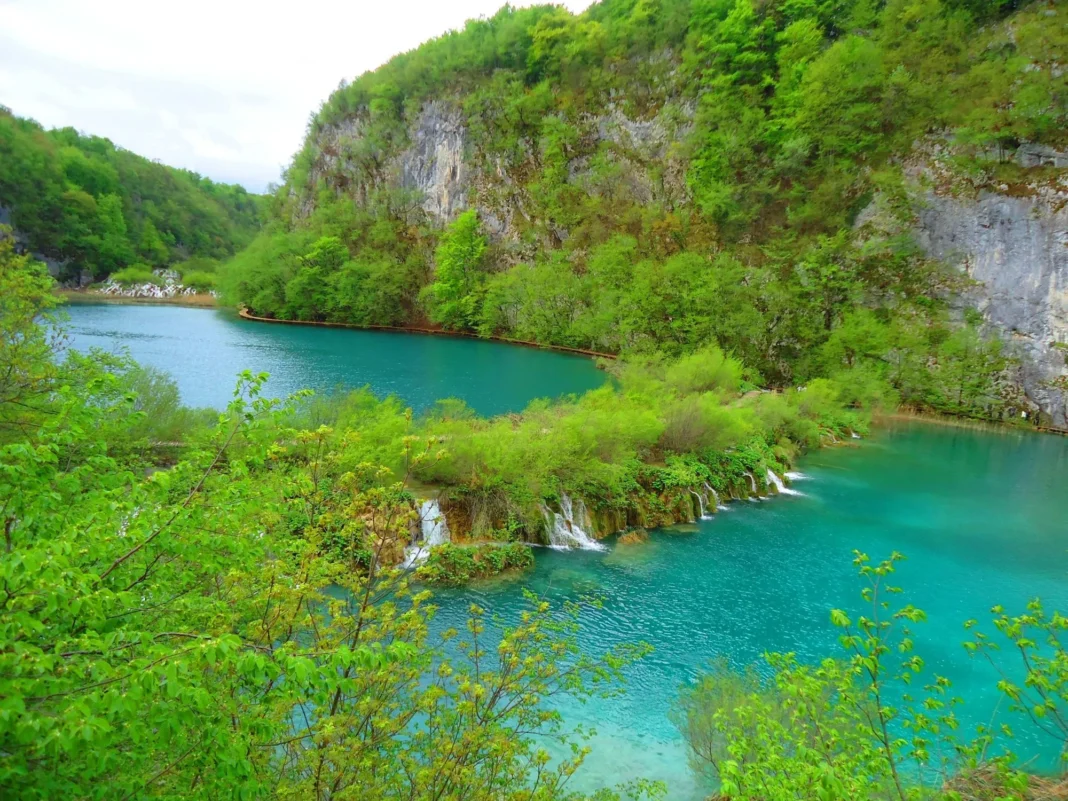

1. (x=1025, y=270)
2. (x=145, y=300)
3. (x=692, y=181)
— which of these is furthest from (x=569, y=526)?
(x=145, y=300)

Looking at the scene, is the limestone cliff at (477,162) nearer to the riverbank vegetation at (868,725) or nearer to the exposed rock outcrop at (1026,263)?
the exposed rock outcrop at (1026,263)

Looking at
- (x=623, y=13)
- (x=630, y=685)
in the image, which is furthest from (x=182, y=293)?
(x=630, y=685)

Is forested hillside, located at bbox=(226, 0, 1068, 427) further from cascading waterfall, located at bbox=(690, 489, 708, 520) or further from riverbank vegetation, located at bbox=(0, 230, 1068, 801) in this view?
riverbank vegetation, located at bbox=(0, 230, 1068, 801)

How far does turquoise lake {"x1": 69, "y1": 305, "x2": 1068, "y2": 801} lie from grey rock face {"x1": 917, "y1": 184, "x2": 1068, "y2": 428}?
499cm

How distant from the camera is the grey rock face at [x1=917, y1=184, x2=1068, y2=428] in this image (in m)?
35.3

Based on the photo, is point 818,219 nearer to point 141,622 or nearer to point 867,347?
point 867,347

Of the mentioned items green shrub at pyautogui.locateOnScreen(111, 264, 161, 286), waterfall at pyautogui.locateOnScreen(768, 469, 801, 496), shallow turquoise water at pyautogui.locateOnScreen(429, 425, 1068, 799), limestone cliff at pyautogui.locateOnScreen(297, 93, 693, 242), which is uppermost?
limestone cliff at pyautogui.locateOnScreen(297, 93, 693, 242)

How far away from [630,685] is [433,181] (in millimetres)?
65451

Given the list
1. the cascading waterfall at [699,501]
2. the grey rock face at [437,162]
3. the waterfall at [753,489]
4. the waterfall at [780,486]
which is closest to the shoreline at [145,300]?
the grey rock face at [437,162]

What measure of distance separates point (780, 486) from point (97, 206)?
101 metres

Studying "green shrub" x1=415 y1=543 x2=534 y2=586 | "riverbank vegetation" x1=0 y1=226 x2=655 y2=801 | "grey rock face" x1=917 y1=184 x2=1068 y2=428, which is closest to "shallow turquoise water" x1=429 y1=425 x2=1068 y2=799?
"green shrub" x1=415 y1=543 x2=534 y2=586

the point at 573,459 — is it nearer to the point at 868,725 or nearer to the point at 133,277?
the point at 868,725

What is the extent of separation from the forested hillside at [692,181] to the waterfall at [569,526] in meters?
24.6

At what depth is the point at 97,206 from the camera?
8819cm
